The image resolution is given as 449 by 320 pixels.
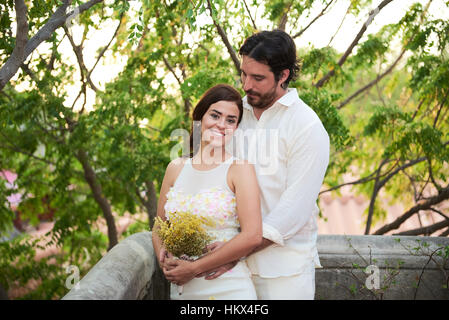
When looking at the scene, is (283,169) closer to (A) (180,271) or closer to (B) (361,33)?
(A) (180,271)

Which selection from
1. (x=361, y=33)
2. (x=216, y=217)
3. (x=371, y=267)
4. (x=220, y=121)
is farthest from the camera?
(x=361, y=33)

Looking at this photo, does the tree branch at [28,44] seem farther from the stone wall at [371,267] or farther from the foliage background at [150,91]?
the stone wall at [371,267]

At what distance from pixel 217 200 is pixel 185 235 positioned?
328mm

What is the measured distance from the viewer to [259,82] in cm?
277

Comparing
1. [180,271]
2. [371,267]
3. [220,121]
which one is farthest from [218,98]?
[371,267]

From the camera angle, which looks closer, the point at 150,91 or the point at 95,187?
the point at 150,91

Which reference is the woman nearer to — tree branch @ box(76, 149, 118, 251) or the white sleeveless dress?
the white sleeveless dress

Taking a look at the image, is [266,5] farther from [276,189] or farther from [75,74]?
[276,189]

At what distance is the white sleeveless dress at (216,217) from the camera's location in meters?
2.55

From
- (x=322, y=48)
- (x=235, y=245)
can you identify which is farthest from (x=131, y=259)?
(x=322, y=48)

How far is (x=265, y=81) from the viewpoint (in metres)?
2.77

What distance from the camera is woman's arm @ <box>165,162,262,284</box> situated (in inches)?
96.1

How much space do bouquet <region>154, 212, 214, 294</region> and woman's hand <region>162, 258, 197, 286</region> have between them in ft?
0.15

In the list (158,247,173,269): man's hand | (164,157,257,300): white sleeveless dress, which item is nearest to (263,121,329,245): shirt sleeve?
(164,157,257,300): white sleeveless dress
